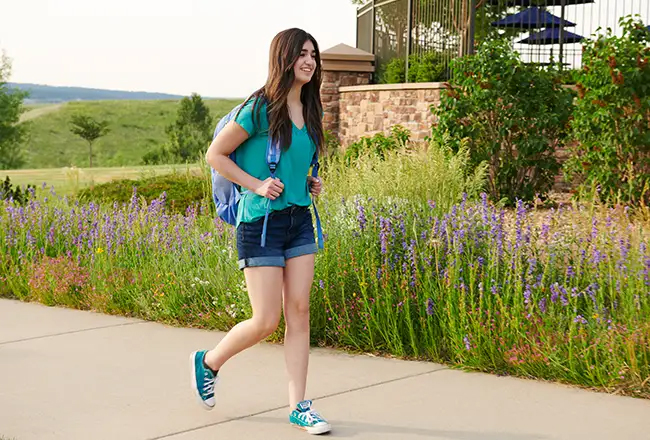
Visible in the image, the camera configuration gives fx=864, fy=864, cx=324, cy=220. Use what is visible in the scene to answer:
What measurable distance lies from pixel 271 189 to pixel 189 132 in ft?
121

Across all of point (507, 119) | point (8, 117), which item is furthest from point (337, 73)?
point (8, 117)

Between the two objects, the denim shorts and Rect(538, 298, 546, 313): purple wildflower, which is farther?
Rect(538, 298, 546, 313): purple wildflower

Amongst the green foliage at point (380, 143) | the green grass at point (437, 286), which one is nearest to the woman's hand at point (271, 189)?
the green grass at point (437, 286)

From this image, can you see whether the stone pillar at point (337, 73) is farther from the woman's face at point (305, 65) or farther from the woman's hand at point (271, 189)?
the woman's hand at point (271, 189)

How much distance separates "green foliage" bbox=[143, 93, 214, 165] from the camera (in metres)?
38.2

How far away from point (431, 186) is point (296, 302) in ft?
14.2

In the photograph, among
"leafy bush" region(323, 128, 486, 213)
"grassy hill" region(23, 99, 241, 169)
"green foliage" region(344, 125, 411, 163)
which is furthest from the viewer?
"grassy hill" region(23, 99, 241, 169)

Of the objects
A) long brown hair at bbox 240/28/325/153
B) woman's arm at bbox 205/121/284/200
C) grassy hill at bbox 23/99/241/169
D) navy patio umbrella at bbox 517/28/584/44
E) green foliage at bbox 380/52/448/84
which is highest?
navy patio umbrella at bbox 517/28/584/44

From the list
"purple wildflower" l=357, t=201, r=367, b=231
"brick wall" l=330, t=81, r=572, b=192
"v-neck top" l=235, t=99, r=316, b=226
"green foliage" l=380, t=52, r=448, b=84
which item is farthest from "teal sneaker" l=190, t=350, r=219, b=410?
"green foliage" l=380, t=52, r=448, b=84

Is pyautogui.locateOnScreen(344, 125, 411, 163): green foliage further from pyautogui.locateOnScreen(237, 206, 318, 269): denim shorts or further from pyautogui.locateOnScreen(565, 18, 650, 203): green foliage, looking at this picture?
pyautogui.locateOnScreen(237, 206, 318, 269): denim shorts

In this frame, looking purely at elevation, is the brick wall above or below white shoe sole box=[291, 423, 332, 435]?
above

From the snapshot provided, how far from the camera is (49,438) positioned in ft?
13.4

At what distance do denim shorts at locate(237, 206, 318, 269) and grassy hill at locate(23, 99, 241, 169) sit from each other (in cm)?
4813

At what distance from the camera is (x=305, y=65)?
399 cm
